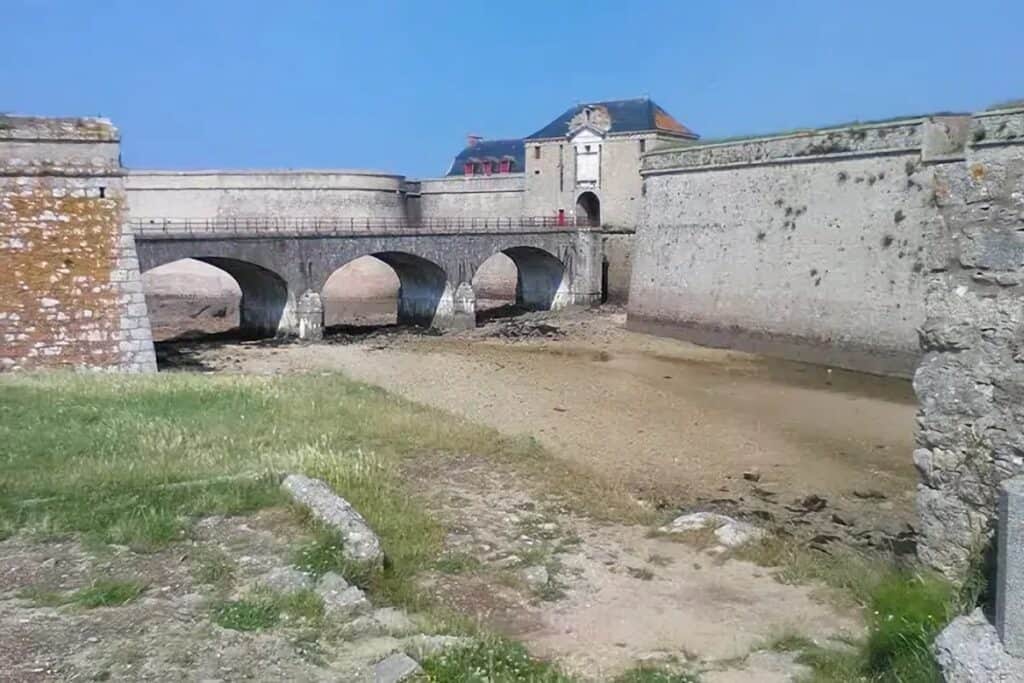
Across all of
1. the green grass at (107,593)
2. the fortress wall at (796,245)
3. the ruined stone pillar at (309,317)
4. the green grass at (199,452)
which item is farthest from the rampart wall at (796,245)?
the green grass at (107,593)

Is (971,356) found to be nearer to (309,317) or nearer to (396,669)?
(396,669)

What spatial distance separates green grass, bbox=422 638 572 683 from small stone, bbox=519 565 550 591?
1.68 meters

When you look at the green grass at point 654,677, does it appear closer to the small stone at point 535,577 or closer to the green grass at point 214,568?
the small stone at point 535,577

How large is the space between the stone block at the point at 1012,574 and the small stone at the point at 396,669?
2814 millimetres

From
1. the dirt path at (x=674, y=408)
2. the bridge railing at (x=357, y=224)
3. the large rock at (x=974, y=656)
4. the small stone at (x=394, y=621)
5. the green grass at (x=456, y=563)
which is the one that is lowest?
the dirt path at (x=674, y=408)

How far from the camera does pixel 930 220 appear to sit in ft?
18.0

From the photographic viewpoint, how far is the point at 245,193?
4181cm

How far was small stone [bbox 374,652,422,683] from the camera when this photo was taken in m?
4.86

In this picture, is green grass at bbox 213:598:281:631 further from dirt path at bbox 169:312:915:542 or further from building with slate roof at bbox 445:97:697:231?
building with slate roof at bbox 445:97:697:231

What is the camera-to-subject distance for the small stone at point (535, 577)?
285 inches

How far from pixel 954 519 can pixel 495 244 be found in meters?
28.3

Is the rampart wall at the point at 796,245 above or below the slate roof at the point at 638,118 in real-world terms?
below

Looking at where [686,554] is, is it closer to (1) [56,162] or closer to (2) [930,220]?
(2) [930,220]

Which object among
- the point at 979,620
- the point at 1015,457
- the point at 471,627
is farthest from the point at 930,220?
the point at 471,627
